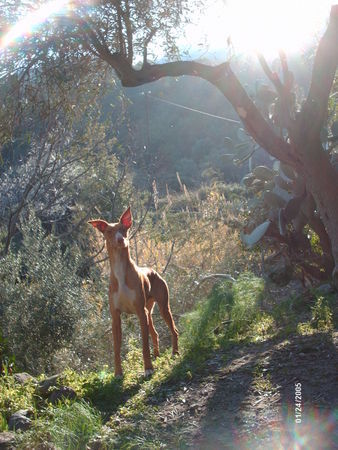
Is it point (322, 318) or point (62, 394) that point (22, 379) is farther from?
point (322, 318)

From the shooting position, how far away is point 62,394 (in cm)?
615

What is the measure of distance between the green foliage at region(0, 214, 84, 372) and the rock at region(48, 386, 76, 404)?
2345 mm

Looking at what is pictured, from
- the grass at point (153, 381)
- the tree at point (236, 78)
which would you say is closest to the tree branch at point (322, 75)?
the tree at point (236, 78)

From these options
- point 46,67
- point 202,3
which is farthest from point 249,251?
point 46,67

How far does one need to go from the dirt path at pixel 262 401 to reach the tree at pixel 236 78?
1.59 meters

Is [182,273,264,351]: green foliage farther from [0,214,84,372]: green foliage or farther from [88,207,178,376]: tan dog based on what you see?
[0,214,84,372]: green foliage

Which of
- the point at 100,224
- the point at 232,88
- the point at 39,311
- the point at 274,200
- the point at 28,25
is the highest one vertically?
the point at 28,25

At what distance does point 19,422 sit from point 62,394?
65 centimetres

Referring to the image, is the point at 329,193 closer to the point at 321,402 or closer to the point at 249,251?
the point at 321,402

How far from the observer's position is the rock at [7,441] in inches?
198

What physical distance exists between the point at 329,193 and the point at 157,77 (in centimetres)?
229

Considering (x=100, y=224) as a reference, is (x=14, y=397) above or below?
below

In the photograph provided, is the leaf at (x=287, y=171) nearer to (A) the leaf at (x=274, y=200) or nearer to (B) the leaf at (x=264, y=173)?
(A) the leaf at (x=274, y=200)

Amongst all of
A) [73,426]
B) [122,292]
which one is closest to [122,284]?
[122,292]
